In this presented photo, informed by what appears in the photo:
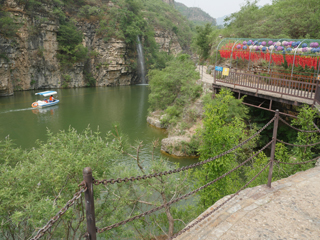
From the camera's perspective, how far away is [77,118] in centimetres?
2133

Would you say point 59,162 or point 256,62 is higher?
point 256,62

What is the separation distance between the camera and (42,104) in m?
24.4

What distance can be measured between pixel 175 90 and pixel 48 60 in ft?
87.1

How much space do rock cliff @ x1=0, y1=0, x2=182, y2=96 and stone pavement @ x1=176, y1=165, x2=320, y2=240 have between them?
109ft

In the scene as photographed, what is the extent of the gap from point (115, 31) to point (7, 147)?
39829 mm

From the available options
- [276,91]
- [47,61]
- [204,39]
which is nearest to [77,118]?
[276,91]

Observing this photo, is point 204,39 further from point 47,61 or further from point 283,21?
point 47,61

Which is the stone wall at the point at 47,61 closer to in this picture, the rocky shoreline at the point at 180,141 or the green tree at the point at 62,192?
the rocky shoreline at the point at 180,141

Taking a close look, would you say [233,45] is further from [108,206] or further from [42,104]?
[42,104]

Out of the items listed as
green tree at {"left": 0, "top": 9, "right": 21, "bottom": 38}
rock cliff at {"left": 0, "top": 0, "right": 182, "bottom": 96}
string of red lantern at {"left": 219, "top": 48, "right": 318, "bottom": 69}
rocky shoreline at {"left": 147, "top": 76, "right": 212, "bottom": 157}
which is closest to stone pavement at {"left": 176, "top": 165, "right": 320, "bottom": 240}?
rocky shoreline at {"left": 147, "top": 76, "right": 212, "bottom": 157}

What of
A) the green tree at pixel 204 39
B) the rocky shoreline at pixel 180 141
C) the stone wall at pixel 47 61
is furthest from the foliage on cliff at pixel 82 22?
the rocky shoreline at pixel 180 141

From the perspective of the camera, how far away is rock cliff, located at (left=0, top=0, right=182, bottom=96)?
32.2 meters

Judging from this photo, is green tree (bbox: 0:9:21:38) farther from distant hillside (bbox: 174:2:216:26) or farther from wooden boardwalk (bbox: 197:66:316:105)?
distant hillside (bbox: 174:2:216:26)

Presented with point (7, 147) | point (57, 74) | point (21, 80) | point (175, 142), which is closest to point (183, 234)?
point (7, 147)
